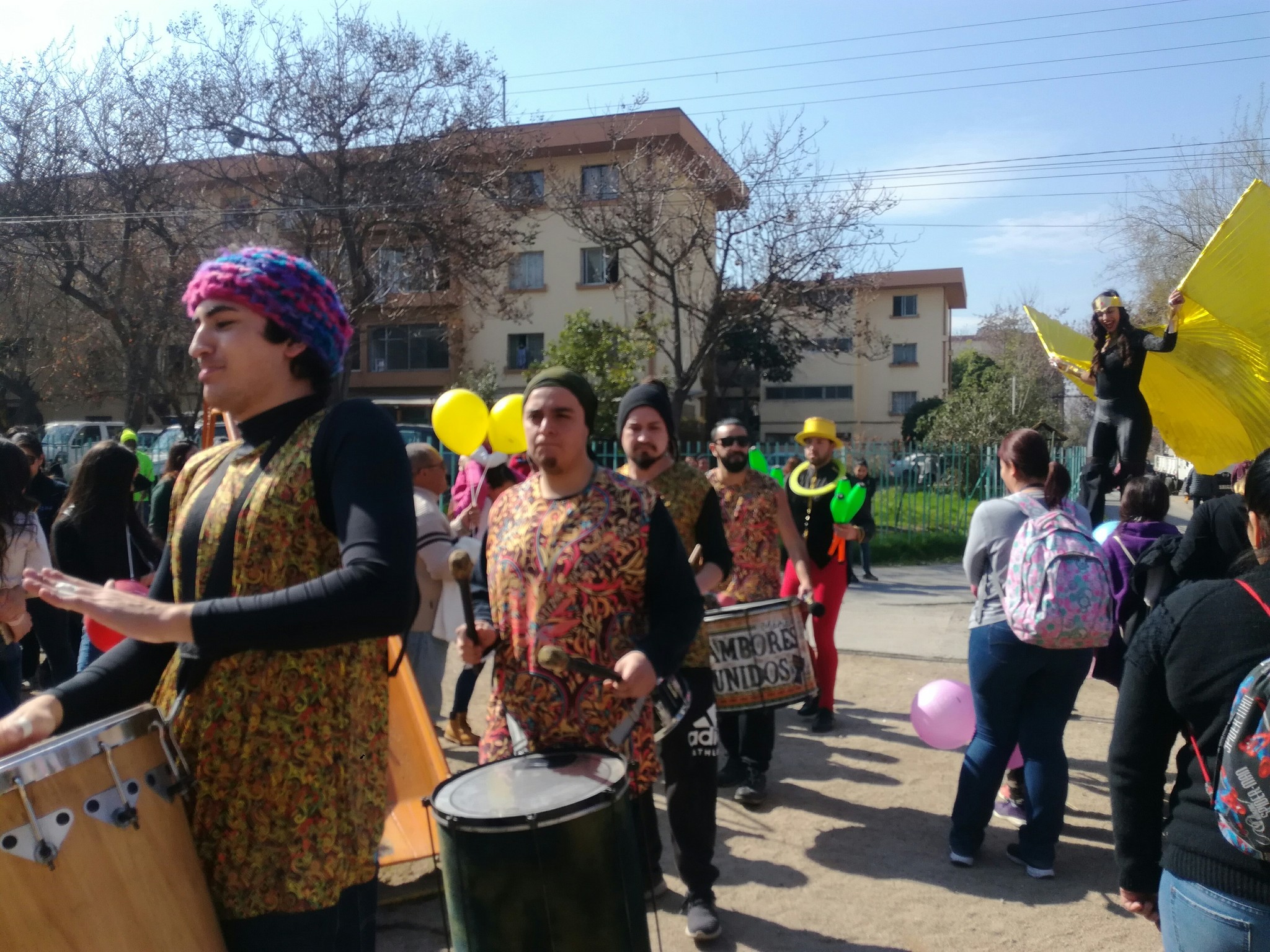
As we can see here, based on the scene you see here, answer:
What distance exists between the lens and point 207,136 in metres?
18.7

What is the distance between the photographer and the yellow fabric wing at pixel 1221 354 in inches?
206

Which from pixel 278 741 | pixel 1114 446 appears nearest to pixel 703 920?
pixel 278 741

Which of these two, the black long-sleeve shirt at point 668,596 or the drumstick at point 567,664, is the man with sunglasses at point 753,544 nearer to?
the black long-sleeve shirt at point 668,596

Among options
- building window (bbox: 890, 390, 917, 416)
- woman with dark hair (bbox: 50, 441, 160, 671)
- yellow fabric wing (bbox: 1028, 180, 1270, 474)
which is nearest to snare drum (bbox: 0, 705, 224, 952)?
woman with dark hair (bbox: 50, 441, 160, 671)

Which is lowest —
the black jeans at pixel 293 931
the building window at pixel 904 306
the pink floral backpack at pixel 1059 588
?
the black jeans at pixel 293 931

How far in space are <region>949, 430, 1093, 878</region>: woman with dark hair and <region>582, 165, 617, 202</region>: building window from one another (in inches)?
654

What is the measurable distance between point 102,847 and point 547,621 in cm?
140

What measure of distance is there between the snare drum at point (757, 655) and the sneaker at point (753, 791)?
2.61 ft

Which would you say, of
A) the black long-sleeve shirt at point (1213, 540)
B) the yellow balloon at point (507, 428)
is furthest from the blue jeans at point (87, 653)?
the black long-sleeve shirt at point (1213, 540)

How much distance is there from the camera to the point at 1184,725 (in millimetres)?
2199

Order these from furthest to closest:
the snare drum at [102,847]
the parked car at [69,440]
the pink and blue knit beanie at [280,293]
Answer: the parked car at [69,440], the pink and blue knit beanie at [280,293], the snare drum at [102,847]

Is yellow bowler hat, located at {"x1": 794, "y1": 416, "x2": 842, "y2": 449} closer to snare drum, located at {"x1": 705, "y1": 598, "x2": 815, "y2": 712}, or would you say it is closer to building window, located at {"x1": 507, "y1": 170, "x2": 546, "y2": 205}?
snare drum, located at {"x1": 705, "y1": 598, "x2": 815, "y2": 712}

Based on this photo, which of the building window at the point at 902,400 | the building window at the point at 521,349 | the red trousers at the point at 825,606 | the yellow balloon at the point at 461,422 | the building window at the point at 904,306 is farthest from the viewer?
the building window at the point at 904,306

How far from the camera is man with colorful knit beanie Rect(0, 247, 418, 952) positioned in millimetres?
1725
